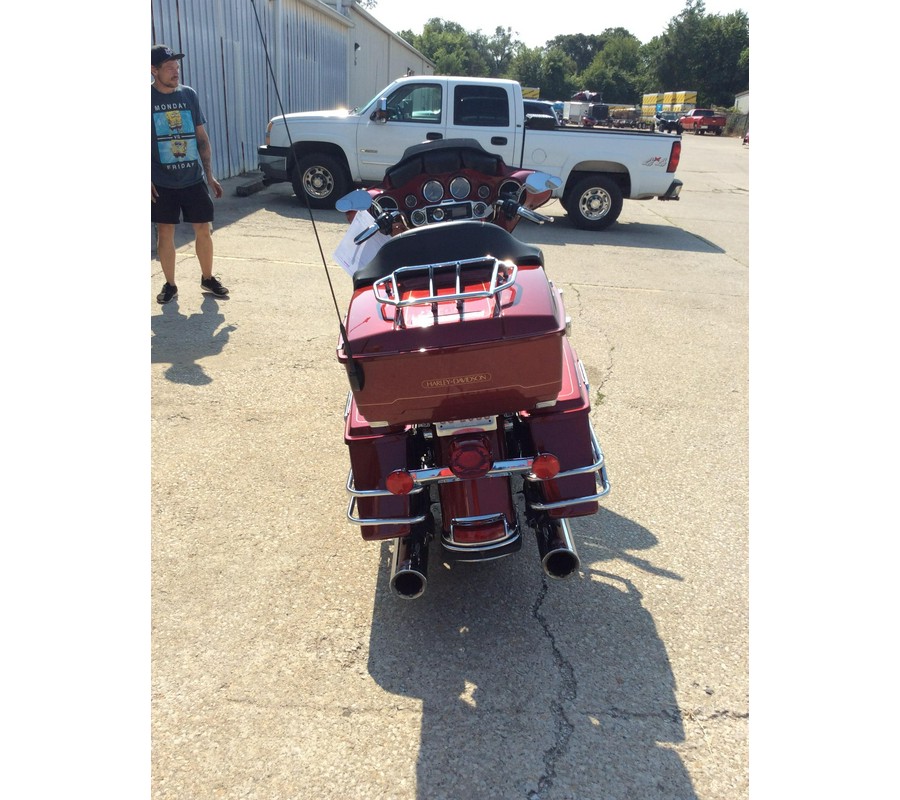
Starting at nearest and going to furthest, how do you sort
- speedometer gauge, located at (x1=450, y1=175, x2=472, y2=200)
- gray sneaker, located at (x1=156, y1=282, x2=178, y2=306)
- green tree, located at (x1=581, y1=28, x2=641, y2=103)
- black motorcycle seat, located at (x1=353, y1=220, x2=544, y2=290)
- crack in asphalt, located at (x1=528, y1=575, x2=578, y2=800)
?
crack in asphalt, located at (x1=528, y1=575, x2=578, y2=800), black motorcycle seat, located at (x1=353, y1=220, x2=544, y2=290), speedometer gauge, located at (x1=450, y1=175, x2=472, y2=200), gray sneaker, located at (x1=156, y1=282, x2=178, y2=306), green tree, located at (x1=581, y1=28, x2=641, y2=103)

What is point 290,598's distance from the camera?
117 inches

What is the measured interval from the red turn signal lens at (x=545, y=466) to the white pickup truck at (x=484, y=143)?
909 centimetres

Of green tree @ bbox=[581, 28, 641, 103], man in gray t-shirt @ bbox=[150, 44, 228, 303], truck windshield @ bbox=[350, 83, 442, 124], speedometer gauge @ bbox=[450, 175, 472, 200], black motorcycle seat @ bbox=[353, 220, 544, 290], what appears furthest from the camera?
green tree @ bbox=[581, 28, 641, 103]

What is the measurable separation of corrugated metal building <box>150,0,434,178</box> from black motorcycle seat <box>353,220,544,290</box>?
5479mm

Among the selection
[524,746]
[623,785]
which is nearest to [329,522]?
[524,746]

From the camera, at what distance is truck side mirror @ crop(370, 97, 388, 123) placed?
10.8 metres

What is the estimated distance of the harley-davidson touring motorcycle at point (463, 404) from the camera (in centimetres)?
233

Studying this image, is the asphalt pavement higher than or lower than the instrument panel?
lower

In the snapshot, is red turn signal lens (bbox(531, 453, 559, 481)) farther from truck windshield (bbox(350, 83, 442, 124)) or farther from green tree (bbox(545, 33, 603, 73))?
green tree (bbox(545, 33, 603, 73))

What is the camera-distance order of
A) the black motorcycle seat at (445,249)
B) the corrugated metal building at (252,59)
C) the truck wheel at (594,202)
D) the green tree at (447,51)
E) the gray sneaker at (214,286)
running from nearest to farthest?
the black motorcycle seat at (445,249)
the gray sneaker at (214,286)
the truck wheel at (594,202)
the corrugated metal building at (252,59)
the green tree at (447,51)

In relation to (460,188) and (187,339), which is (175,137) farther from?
(460,188)

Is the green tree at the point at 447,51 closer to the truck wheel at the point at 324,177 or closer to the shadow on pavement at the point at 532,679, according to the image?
the truck wheel at the point at 324,177

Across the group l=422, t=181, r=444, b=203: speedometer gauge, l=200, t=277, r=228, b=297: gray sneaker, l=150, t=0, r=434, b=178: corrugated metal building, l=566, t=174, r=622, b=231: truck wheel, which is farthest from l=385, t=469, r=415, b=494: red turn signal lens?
l=566, t=174, r=622, b=231: truck wheel

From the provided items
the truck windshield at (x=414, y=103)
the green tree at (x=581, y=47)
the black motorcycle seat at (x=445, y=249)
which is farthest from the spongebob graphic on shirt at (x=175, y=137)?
the green tree at (x=581, y=47)
